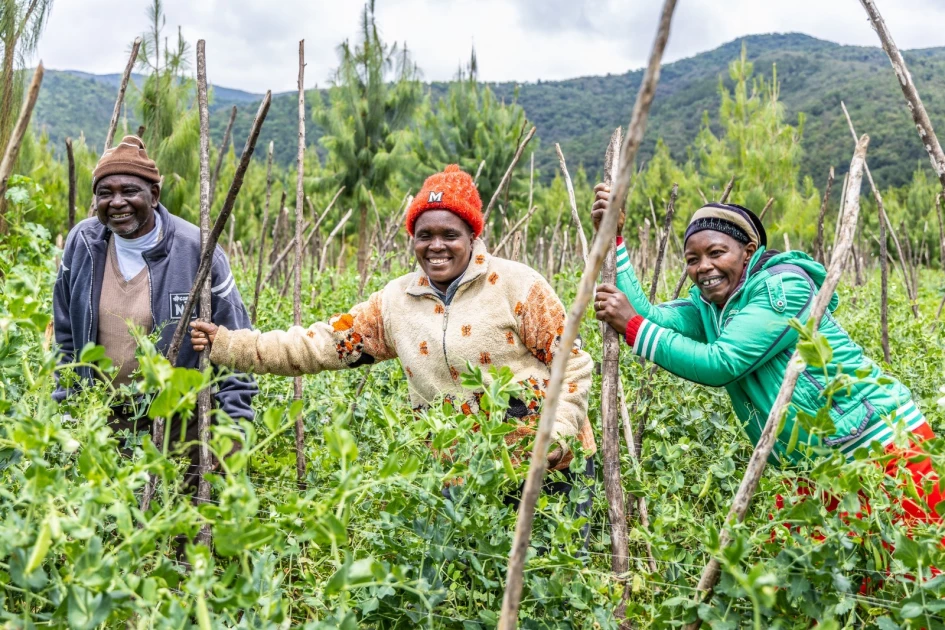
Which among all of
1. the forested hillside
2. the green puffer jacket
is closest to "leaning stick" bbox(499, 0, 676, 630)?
the green puffer jacket

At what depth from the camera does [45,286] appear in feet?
12.0

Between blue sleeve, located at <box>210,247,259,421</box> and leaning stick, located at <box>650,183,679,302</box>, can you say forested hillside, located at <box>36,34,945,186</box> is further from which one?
leaning stick, located at <box>650,183,679,302</box>

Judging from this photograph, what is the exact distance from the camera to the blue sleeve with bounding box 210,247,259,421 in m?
2.20

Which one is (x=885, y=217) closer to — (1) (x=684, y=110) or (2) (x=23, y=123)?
(2) (x=23, y=123)

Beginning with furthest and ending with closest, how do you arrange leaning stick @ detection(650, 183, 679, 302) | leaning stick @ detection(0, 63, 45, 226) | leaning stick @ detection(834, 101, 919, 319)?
1. leaning stick @ detection(834, 101, 919, 319)
2. leaning stick @ detection(650, 183, 679, 302)
3. leaning stick @ detection(0, 63, 45, 226)

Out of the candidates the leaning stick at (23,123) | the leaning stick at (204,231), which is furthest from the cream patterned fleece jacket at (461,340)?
the leaning stick at (23,123)

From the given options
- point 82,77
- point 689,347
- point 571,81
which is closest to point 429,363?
point 689,347

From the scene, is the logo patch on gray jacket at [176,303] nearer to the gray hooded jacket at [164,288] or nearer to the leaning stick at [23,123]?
Result: the gray hooded jacket at [164,288]

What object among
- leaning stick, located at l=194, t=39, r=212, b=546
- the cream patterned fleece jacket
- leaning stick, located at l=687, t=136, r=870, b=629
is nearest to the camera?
leaning stick, located at l=687, t=136, r=870, b=629

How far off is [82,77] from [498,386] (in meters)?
77.3

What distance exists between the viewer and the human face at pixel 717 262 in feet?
5.99

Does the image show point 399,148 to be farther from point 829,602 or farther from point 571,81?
point 571,81

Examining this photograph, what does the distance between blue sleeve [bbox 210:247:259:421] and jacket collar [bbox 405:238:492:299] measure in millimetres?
577

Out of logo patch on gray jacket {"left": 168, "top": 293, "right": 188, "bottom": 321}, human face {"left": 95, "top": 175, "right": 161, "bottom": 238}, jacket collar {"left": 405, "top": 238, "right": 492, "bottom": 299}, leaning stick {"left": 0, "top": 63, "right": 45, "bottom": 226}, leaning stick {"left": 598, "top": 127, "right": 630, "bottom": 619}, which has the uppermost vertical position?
leaning stick {"left": 0, "top": 63, "right": 45, "bottom": 226}
